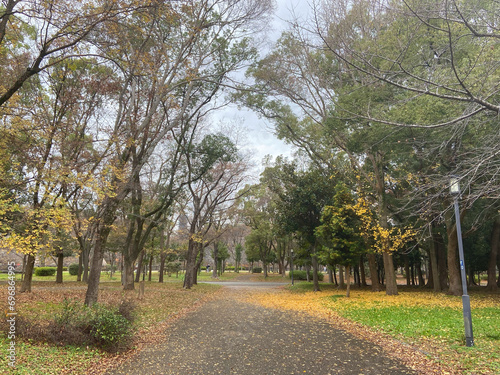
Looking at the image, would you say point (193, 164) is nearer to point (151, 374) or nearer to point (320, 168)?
point (320, 168)

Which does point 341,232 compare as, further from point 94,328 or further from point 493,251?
point 94,328

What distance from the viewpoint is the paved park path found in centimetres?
511

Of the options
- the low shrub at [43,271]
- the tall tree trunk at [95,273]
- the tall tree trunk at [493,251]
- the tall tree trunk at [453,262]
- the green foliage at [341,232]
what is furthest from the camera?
the low shrub at [43,271]

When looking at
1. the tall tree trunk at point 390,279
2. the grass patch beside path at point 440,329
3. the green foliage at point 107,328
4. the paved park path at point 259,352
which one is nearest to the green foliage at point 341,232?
the tall tree trunk at point 390,279

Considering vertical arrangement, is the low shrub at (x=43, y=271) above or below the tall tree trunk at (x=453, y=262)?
below

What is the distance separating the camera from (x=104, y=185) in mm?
9172

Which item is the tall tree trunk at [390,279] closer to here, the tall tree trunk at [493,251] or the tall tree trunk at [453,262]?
the tall tree trunk at [453,262]

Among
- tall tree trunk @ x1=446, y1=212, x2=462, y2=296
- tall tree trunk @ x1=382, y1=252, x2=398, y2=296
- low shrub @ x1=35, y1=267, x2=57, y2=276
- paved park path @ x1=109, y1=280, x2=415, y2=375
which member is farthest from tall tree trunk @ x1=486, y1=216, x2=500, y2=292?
low shrub @ x1=35, y1=267, x2=57, y2=276

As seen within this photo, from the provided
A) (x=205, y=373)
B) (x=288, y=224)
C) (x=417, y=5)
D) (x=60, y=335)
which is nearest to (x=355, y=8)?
(x=417, y=5)

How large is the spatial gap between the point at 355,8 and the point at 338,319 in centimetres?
879

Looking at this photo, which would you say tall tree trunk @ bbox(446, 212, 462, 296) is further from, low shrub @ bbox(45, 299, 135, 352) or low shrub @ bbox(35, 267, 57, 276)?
low shrub @ bbox(35, 267, 57, 276)

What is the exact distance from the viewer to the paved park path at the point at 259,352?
511 centimetres

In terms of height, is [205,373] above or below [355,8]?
below

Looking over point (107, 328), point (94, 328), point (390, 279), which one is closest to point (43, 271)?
point (94, 328)
